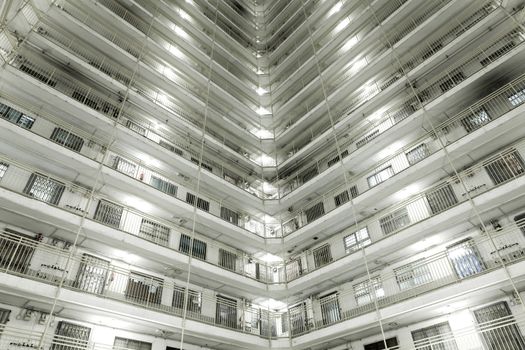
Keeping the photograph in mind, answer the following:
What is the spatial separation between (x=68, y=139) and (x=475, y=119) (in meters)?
17.9

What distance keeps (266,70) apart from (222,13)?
18.7 feet

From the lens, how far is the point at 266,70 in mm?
28203

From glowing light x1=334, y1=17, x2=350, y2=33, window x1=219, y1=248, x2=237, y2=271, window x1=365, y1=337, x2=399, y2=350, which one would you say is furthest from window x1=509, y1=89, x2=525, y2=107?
window x1=219, y1=248, x2=237, y2=271

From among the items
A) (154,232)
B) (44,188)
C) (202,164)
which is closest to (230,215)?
(202,164)

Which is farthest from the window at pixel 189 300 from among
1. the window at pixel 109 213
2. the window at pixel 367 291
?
the window at pixel 367 291

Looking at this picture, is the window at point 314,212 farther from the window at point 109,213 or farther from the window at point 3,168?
the window at point 3,168

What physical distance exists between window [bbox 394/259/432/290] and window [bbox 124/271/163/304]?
992cm

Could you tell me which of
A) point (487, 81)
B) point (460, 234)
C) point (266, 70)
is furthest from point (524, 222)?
point (266, 70)

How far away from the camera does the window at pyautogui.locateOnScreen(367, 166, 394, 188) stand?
17.1 m

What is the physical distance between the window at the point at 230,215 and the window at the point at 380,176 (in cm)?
770

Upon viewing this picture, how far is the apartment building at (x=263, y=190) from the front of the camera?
11.6 meters

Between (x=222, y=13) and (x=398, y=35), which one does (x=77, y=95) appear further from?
(x=398, y=35)

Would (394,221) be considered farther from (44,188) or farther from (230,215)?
(44,188)

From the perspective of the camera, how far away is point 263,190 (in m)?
22.6
